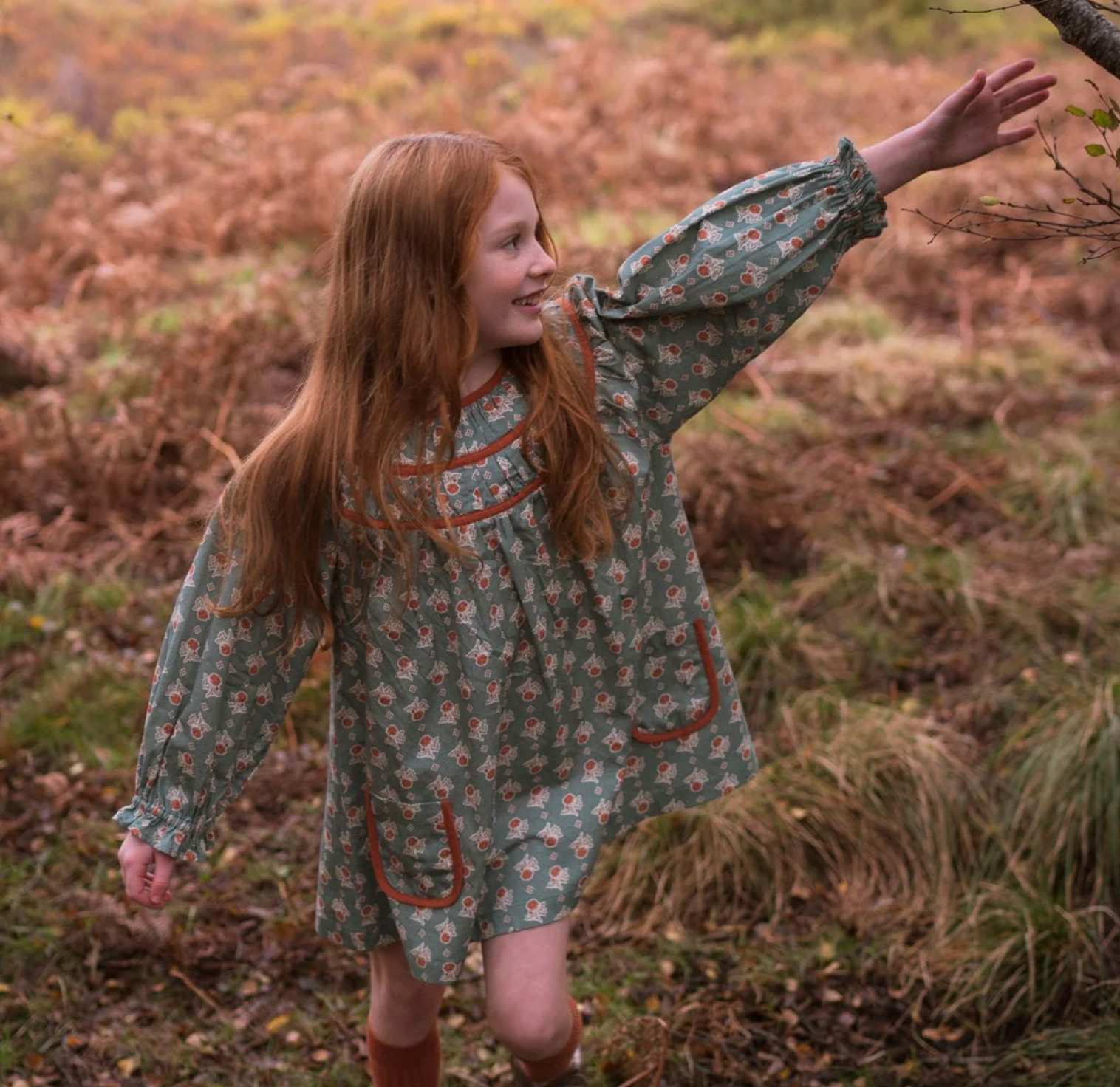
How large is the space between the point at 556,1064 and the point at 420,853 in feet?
1.75

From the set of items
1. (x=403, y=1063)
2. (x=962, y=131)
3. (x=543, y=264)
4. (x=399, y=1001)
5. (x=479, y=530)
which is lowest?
(x=403, y=1063)

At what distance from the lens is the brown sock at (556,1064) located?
2.51 metres

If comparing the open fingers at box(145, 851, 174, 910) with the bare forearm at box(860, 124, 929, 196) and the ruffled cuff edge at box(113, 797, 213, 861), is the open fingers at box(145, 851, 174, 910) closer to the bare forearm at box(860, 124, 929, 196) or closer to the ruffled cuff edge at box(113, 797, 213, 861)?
the ruffled cuff edge at box(113, 797, 213, 861)

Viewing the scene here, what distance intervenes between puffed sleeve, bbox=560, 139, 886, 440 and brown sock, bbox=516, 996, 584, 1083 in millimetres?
1127

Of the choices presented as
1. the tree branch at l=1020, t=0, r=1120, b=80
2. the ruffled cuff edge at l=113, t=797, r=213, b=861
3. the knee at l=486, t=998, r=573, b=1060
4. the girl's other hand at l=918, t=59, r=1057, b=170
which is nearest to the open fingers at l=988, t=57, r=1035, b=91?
the girl's other hand at l=918, t=59, r=1057, b=170

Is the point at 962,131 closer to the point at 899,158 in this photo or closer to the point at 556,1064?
the point at 899,158

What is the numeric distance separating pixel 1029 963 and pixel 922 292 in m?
5.03

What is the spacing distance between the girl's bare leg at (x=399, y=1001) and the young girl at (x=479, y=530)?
0.14 meters

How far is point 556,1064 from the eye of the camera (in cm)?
254

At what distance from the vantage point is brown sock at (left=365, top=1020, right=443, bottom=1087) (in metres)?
2.60

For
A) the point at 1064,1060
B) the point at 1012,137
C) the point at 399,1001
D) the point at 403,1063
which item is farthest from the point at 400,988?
the point at 1012,137

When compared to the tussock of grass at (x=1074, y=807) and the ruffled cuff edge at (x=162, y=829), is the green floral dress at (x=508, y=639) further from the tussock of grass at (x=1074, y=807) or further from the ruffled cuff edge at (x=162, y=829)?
the tussock of grass at (x=1074, y=807)

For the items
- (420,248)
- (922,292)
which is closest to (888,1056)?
(420,248)

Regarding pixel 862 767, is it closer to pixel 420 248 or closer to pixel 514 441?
pixel 514 441
